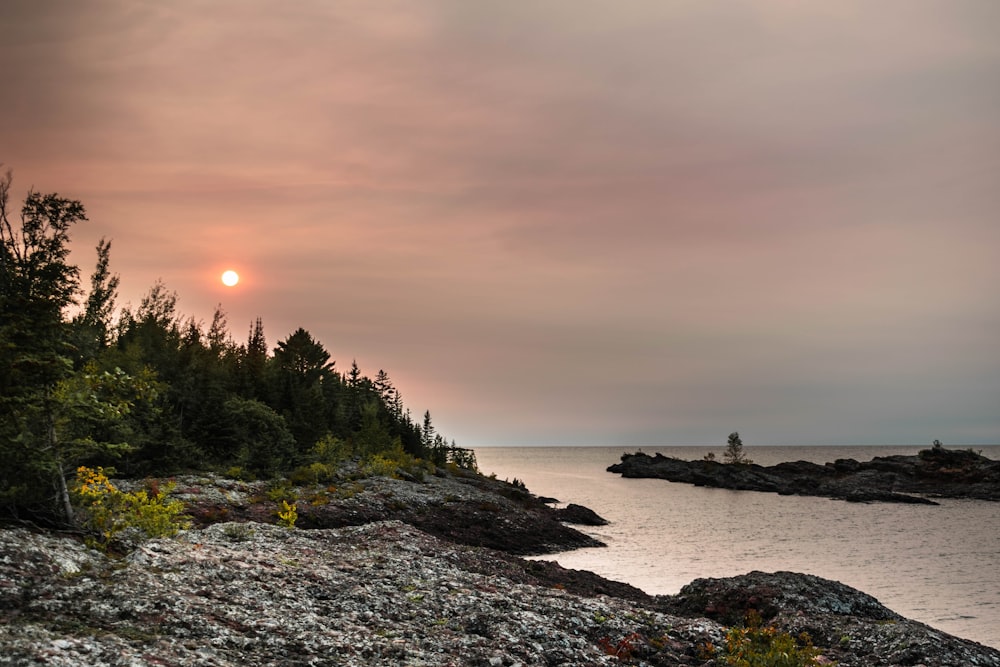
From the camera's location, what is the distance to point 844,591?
34.4 m

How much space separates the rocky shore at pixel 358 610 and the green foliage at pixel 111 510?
49.7 inches

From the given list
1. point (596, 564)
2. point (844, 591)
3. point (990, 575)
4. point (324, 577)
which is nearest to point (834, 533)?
point (990, 575)

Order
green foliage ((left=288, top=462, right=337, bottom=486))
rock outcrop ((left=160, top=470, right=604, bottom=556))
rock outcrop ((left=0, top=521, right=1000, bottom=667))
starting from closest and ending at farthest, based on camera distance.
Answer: rock outcrop ((left=0, top=521, right=1000, bottom=667)), rock outcrop ((left=160, top=470, right=604, bottom=556)), green foliage ((left=288, top=462, right=337, bottom=486))

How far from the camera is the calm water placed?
164ft

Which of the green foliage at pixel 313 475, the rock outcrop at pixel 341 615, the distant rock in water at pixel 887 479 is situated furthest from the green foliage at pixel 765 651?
the distant rock in water at pixel 887 479

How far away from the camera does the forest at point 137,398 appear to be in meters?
24.4

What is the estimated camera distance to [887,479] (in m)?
172

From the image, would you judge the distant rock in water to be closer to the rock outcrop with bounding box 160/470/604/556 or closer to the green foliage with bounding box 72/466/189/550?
the rock outcrop with bounding box 160/470/604/556

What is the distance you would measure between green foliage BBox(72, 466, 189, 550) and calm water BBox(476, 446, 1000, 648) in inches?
1341

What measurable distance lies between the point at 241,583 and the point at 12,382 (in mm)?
11130

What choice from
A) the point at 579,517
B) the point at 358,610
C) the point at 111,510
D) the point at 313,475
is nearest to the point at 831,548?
the point at 579,517

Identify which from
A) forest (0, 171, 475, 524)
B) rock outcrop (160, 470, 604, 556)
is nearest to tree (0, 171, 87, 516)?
forest (0, 171, 475, 524)

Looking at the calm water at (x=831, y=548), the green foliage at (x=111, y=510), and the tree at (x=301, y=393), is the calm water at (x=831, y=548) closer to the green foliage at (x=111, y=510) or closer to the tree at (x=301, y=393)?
the green foliage at (x=111, y=510)

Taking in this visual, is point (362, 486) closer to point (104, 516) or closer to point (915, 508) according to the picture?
point (104, 516)
